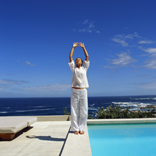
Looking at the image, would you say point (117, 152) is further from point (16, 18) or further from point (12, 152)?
point (16, 18)

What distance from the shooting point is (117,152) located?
3512mm

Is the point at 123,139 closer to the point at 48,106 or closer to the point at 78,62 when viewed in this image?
the point at 78,62

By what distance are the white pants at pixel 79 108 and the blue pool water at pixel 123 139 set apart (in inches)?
25.9

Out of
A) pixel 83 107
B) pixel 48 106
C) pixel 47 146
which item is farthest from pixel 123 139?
pixel 48 106

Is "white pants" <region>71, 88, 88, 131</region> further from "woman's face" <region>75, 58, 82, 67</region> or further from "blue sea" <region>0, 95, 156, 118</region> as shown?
"blue sea" <region>0, 95, 156, 118</region>

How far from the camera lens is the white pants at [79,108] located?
3.41m

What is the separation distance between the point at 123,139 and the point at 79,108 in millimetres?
1607

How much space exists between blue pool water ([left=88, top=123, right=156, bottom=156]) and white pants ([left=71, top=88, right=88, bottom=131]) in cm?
66

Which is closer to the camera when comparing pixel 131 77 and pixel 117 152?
pixel 117 152

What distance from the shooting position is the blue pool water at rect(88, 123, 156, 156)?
354cm

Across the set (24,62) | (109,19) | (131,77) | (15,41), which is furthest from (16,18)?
(131,77)

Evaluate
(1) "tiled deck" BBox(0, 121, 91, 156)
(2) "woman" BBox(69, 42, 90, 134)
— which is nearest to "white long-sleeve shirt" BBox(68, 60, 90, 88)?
(2) "woman" BBox(69, 42, 90, 134)

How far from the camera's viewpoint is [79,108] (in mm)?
3451

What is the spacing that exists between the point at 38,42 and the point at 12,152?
24.4 m
